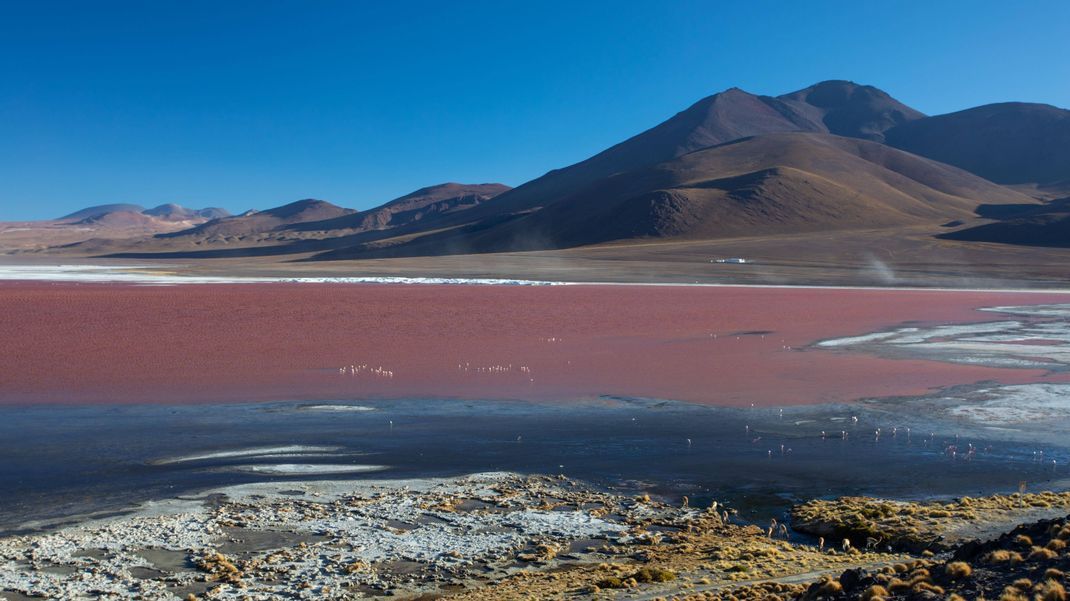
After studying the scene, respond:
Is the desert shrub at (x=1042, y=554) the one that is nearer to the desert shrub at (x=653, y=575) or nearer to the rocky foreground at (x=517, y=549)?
the rocky foreground at (x=517, y=549)

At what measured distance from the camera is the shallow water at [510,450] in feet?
36.6

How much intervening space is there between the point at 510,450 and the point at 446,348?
37.3 feet

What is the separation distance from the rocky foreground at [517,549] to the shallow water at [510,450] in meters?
0.78

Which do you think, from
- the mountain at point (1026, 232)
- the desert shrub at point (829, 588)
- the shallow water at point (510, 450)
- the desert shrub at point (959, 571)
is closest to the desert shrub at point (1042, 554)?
the desert shrub at point (959, 571)

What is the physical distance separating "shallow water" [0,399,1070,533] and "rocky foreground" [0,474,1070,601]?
2.55 feet

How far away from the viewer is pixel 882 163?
609 feet

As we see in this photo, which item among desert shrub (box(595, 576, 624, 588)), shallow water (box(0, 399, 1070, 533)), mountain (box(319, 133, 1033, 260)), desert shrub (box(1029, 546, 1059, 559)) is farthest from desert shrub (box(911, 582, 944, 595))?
mountain (box(319, 133, 1033, 260))

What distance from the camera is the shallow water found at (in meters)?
11.2

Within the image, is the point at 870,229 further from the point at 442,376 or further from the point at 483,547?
the point at 483,547

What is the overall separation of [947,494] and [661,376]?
357 inches

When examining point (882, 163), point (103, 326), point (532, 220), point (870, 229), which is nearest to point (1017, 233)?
point (870, 229)

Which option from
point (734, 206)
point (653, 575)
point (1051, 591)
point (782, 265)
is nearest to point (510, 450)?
point (653, 575)

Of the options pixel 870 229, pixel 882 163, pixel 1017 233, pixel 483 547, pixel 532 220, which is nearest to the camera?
pixel 483 547

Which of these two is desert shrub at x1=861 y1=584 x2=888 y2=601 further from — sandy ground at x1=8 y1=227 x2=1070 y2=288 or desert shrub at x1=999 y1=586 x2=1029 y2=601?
sandy ground at x1=8 y1=227 x2=1070 y2=288
